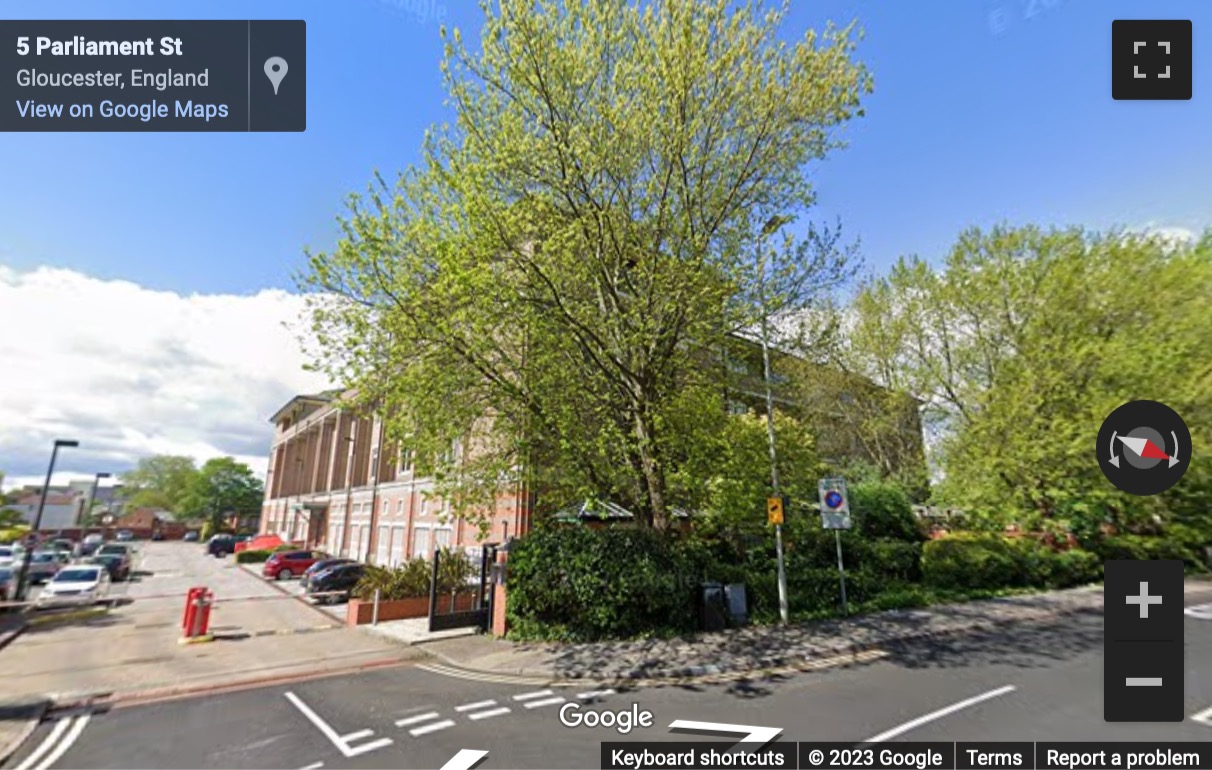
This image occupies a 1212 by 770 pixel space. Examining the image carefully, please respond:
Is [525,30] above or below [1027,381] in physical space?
above

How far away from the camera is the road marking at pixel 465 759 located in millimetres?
6270

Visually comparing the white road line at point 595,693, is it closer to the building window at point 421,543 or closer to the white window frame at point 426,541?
the white window frame at point 426,541

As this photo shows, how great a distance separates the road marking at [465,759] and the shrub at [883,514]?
66.1 feet

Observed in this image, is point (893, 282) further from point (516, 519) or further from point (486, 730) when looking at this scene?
point (486, 730)

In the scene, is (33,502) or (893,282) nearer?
(893,282)

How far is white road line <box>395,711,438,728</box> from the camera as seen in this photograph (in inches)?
309

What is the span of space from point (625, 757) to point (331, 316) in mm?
10392

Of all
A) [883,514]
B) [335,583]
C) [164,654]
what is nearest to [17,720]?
[164,654]

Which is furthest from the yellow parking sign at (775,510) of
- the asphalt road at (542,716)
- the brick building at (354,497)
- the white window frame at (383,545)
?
the white window frame at (383,545)

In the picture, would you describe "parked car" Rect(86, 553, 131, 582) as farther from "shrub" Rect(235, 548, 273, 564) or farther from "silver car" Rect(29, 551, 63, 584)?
"shrub" Rect(235, 548, 273, 564)

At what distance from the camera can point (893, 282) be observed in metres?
27.7

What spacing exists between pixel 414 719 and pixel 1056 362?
25740mm

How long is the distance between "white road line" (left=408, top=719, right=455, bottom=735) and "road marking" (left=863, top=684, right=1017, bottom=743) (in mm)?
5620

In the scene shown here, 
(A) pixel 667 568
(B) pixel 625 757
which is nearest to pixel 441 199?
(A) pixel 667 568
